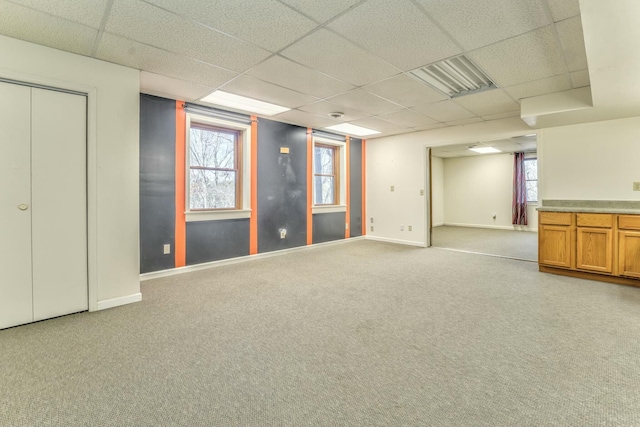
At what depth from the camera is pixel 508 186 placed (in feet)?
27.7

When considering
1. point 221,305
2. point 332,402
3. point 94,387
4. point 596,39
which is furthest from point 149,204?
point 596,39

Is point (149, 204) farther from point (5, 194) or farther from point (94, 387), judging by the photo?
point (94, 387)

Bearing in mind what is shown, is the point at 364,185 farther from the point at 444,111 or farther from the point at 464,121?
the point at 444,111

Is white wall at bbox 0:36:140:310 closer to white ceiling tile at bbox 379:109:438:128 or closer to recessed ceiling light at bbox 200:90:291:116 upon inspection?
recessed ceiling light at bbox 200:90:291:116

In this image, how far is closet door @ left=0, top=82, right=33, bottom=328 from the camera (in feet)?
7.63

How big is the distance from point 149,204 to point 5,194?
140 centimetres

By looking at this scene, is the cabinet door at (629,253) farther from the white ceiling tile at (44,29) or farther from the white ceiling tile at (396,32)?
the white ceiling tile at (44,29)

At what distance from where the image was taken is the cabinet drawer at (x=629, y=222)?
11.0ft

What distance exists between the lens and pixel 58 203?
2555 mm

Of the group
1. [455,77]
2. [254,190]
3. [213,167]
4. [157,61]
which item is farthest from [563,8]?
[213,167]

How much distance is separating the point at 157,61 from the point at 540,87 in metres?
4.13

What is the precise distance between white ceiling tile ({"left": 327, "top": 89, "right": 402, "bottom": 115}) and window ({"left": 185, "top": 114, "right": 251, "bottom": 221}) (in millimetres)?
1579

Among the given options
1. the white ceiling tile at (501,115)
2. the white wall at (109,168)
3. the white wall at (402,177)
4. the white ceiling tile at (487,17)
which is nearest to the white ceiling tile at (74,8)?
the white wall at (109,168)

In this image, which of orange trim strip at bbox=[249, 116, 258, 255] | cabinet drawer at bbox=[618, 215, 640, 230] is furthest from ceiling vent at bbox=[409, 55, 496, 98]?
orange trim strip at bbox=[249, 116, 258, 255]
